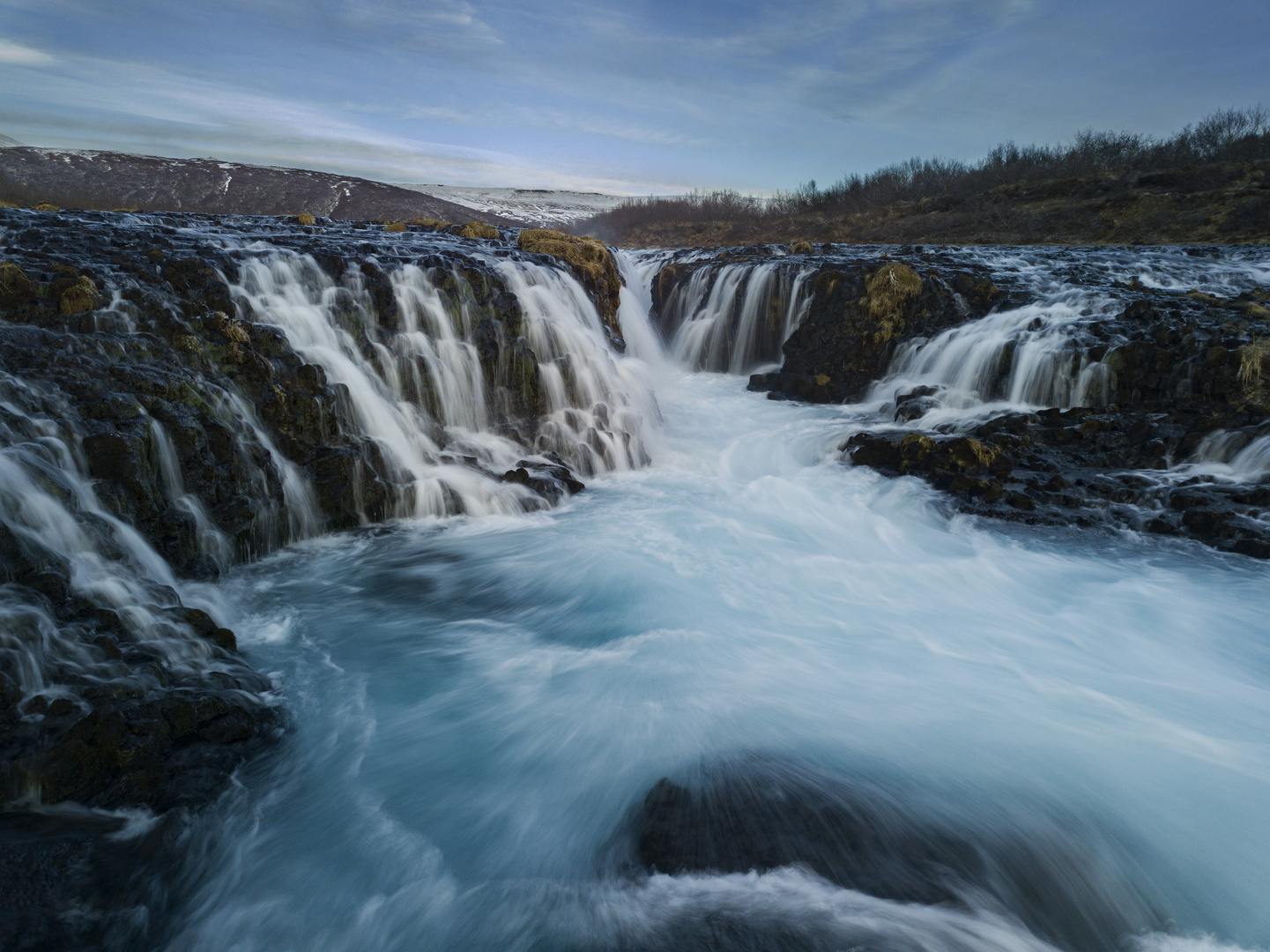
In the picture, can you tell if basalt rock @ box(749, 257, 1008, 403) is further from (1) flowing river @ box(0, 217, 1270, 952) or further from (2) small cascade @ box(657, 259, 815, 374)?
(1) flowing river @ box(0, 217, 1270, 952)

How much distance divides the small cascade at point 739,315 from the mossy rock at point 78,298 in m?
13.8

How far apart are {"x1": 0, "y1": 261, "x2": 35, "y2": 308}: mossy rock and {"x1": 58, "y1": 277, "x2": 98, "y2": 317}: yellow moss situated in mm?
281

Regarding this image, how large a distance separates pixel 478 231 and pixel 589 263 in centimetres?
444

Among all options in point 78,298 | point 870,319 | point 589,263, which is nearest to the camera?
point 78,298

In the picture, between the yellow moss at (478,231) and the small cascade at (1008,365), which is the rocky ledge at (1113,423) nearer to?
the small cascade at (1008,365)

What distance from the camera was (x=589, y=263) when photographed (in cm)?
1405

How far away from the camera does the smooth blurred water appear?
11.3 ft

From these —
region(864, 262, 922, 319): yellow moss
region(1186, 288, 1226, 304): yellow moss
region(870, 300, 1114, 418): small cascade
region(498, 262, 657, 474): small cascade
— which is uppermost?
region(1186, 288, 1226, 304): yellow moss

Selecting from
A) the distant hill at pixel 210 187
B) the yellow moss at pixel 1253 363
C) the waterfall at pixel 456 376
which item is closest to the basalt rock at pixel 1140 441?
the yellow moss at pixel 1253 363

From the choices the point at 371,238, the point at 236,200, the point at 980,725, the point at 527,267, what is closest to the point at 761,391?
the point at 527,267

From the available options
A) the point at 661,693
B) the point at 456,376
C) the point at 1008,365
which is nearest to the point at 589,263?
the point at 456,376

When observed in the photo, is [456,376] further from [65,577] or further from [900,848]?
[900,848]

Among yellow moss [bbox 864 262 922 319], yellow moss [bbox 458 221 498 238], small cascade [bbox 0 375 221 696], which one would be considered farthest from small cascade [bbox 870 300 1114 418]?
small cascade [bbox 0 375 221 696]

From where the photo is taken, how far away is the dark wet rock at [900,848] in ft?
11.4
